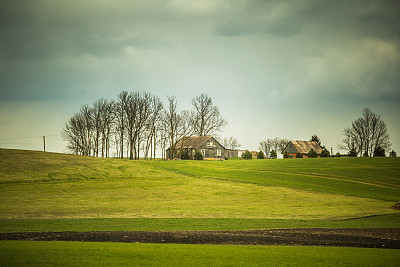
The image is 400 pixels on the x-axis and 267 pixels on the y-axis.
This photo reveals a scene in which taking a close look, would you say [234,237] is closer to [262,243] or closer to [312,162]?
[262,243]

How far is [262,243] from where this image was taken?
15047mm

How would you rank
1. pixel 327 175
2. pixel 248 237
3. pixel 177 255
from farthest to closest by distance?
1. pixel 327 175
2. pixel 248 237
3. pixel 177 255

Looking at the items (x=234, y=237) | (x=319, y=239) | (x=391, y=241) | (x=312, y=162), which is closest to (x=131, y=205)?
(x=234, y=237)

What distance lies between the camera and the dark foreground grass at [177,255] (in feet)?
36.0

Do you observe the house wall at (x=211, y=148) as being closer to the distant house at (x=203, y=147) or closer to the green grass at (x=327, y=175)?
the distant house at (x=203, y=147)

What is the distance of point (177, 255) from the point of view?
12094 mm

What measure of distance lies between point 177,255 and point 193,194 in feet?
93.4

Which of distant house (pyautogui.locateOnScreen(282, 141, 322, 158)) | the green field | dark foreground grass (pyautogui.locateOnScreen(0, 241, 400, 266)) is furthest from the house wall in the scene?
dark foreground grass (pyautogui.locateOnScreen(0, 241, 400, 266))

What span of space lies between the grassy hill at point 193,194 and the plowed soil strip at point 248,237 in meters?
2.27

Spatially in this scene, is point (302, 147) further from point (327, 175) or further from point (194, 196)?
point (194, 196)

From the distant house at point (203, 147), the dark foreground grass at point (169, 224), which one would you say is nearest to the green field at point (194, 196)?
the dark foreground grass at point (169, 224)

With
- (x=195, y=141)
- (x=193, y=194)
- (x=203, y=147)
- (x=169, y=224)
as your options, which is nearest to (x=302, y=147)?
(x=203, y=147)

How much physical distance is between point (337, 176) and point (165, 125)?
192ft

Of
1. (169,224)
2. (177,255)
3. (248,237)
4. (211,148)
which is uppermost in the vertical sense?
(211,148)
